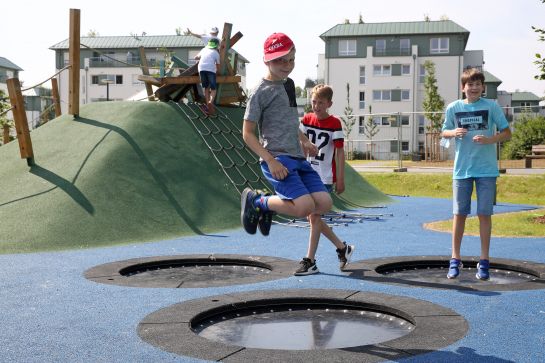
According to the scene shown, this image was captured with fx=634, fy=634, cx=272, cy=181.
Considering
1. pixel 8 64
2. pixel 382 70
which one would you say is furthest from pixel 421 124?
pixel 8 64

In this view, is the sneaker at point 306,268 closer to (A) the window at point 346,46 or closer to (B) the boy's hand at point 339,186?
(B) the boy's hand at point 339,186

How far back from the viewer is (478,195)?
564cm

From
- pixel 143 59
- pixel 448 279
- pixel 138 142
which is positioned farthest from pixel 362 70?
pixel 448 279

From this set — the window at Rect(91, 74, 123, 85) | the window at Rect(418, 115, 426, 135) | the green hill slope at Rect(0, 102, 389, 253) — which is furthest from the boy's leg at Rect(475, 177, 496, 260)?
the window at Rect(91, 74, 123, 85)

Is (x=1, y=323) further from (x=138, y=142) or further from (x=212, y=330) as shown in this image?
(x=138, y=142)

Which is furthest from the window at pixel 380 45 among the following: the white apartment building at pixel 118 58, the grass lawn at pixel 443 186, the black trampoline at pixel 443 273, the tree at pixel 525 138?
the black trampoline at pixel 443 273

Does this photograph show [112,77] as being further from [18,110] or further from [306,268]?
[306,268]

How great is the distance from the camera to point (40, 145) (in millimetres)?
11305

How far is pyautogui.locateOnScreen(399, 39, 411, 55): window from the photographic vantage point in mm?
59844

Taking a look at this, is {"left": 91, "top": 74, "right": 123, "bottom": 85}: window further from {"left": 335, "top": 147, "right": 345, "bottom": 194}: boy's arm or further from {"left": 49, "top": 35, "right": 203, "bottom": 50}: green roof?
{"left": 335, "top": 147, "right": 345, "bottom": 194}: boy's arm

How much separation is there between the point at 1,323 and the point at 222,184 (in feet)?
22.2

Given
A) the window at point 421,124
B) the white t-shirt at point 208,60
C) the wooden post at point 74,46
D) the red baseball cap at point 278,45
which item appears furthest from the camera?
the window at point 421,124

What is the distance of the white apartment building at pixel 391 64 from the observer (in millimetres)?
58250

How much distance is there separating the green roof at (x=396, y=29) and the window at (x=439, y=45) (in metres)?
0.79
